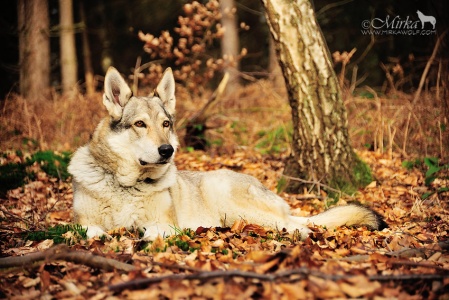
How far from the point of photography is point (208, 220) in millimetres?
5219

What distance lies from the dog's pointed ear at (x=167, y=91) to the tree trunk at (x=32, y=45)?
29.0ft

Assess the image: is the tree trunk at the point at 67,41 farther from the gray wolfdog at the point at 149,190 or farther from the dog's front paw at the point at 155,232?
the dog's front paw at the point at 155,232

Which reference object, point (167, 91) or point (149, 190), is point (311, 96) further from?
point (149, 190)

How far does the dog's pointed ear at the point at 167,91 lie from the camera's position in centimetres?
543

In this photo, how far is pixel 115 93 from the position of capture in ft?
16.6

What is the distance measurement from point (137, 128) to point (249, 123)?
6.48 metres

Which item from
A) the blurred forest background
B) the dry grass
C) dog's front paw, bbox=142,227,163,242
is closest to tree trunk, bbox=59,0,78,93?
the blurred forest background

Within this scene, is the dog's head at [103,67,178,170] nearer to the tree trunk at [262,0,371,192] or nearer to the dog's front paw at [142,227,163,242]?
the dog's front paw at [142,227,163,242]

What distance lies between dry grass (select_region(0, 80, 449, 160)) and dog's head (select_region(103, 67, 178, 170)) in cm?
420

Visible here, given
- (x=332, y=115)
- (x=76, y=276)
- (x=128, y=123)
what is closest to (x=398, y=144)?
(x=332, y=115)

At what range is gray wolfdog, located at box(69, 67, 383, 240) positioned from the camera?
15.1 ft

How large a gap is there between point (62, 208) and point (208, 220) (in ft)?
8.63

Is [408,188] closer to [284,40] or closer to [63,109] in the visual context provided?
[284,40]

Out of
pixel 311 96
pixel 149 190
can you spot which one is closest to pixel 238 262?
pixel 149 190
